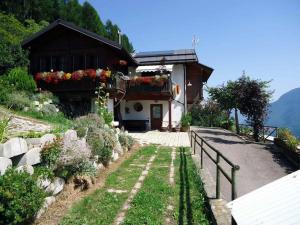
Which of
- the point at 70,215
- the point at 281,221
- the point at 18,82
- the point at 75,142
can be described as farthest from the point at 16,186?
the point at 18,82

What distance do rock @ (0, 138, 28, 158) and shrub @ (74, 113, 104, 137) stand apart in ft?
10.9

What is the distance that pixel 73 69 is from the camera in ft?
70.9

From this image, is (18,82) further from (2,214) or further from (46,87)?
(2,214)

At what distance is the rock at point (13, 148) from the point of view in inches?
226

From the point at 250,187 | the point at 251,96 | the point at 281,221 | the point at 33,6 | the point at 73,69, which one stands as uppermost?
the point at 33,6

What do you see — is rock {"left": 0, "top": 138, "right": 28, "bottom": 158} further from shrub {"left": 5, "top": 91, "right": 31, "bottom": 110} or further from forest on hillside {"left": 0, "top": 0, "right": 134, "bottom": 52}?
forest on hillside {"left": 0, "top": 0, "right": 134, "bottom": 52}

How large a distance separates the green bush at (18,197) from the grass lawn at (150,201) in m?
0.73

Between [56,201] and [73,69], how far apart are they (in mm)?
15810

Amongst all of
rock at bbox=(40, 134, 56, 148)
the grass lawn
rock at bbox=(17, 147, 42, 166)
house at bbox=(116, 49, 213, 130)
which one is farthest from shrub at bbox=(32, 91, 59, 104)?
rock at bbox=(17, 147, 42, 166)

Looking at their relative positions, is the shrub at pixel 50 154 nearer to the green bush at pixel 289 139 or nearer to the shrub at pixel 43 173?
the shrub at pixel 43 173

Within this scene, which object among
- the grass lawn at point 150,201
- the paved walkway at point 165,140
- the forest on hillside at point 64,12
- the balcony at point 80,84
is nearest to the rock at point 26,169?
the grass lawn at point 150,201

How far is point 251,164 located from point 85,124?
8.33 metres

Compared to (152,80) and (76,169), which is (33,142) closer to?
(76,169)

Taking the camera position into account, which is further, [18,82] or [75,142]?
[18,82]
